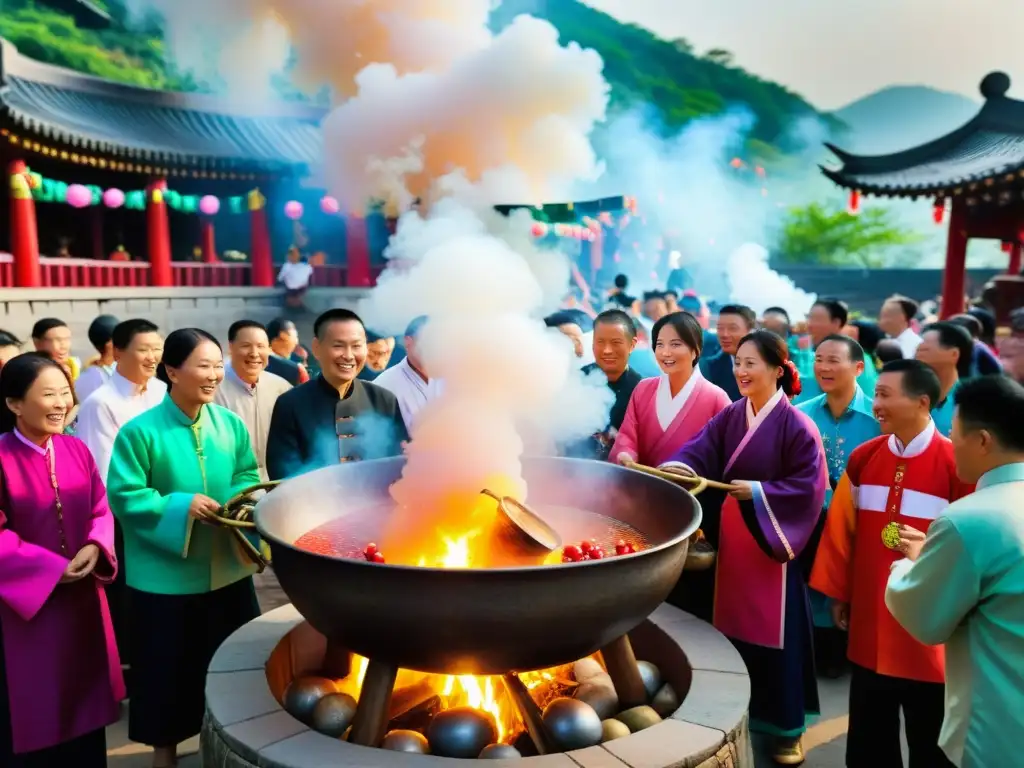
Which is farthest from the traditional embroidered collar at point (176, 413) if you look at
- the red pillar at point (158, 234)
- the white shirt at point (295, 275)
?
the white shirt at point (295, 275)

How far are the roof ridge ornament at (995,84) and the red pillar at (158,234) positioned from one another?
607 inches

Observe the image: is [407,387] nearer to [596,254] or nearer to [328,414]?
[328,414]

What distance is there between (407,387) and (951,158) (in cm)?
1294

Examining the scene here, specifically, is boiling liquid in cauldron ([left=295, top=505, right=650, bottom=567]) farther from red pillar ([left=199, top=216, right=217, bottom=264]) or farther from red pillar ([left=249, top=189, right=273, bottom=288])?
red pillar ([left=199, top=216, right=217, bottom=264])

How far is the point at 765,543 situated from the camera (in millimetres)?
3422

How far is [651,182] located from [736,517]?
100ft

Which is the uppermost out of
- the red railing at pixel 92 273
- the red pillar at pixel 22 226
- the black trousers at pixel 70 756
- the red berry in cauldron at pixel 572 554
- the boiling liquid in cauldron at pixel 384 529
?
the red pillar at pixel 22 226

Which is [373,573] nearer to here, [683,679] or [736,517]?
[683,679]

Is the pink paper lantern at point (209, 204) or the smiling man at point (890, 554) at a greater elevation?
the pink paper lantern at point (209, 204)

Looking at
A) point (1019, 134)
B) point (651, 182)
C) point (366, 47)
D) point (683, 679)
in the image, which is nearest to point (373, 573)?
point (683, 679)

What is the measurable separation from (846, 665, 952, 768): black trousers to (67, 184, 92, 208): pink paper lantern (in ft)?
48.2

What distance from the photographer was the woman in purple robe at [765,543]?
349 cm

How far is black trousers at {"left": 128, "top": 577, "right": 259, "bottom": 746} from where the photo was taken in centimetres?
349

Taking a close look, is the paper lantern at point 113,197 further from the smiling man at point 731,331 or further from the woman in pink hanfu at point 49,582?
the woman in pink hanfu at point 49,582
